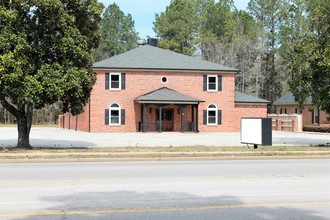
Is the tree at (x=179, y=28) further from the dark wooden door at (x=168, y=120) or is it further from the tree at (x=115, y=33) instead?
the dark wooden door at (x=168, y=120)

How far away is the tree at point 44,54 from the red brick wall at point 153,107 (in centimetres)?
2092

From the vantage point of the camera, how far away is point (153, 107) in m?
45.5

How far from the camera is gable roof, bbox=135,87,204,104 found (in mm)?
42919

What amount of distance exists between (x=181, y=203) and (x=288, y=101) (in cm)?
5583

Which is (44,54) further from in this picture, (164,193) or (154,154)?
(164,193)

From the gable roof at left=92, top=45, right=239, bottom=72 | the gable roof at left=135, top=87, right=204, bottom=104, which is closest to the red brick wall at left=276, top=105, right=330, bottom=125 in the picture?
the gable roof at left=92, top=45, right=239, bottom=72

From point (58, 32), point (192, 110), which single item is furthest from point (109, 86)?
point (58, 32)

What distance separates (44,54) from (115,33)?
73807mm

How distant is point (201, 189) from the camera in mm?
10562

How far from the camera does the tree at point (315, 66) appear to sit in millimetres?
25141

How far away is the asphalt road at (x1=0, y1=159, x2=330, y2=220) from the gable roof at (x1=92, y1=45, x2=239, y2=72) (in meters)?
30.4

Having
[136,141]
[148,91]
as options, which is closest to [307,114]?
[148,91]

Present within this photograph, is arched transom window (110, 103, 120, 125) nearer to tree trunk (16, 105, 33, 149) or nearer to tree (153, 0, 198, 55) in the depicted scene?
tree trunk (16, 105, 33, 149)

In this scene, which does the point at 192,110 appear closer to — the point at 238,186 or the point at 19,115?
the point at 19,115
